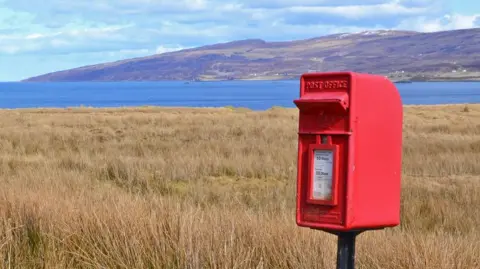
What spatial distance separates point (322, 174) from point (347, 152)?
168mm

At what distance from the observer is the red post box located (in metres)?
3.21

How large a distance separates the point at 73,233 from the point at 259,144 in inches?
447

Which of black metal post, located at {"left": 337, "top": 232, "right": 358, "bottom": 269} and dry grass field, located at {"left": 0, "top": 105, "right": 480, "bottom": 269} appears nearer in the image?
black metal post, located at {"left": 337, "top": 232, "right": 358, "bottom": 269}

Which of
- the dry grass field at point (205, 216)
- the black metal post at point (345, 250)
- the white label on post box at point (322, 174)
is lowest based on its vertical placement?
the dry grass field at point (205, 216)

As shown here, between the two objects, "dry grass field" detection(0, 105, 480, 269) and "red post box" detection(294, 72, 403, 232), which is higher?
"red post box" detection(294, 72, 403, 232)

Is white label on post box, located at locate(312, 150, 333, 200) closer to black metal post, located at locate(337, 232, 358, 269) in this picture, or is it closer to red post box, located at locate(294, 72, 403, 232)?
red post box, located at locate(294, 72, 403, 232)

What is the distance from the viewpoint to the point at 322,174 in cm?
329

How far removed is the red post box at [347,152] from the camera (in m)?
3.21

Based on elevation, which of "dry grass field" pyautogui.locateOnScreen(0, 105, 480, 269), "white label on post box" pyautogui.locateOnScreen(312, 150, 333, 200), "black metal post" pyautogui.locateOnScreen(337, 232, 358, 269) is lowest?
"dry grass field" pyautogui.locateOnScreen(0, 105, 480, 269)

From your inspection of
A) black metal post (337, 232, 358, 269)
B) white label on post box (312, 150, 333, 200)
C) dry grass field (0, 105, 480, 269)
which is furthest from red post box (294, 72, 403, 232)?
dry grass field (0, 105, 480, 269)

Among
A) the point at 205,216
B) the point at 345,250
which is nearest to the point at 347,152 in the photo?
the point at 345,250

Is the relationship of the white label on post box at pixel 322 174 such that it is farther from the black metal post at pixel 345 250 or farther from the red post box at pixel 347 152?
the black metal post at pixel 345 250

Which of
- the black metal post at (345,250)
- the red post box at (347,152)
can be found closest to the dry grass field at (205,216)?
the black metal post at (345,250)

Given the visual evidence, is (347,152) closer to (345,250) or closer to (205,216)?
(345,250)
